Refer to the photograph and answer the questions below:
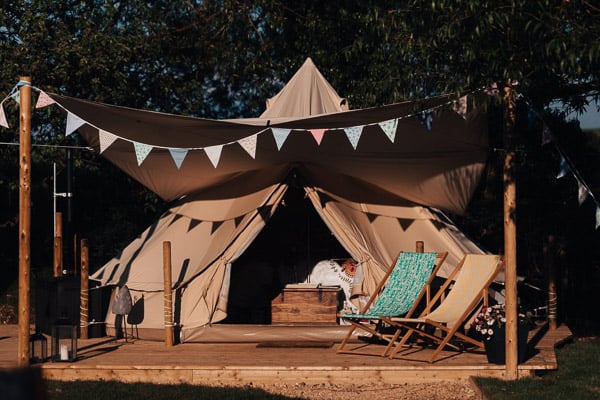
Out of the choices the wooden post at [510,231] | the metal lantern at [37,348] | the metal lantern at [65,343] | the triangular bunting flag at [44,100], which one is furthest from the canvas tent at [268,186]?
the metal lantern at [37,348]

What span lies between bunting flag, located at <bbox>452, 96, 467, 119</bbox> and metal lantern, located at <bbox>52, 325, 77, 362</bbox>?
323cm

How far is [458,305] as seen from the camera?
7.38 metres

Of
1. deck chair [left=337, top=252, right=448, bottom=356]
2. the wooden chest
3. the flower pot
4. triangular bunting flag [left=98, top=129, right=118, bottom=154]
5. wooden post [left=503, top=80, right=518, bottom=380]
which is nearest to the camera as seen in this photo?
wooden post [left=503, top=80, right=518, bottom=380]

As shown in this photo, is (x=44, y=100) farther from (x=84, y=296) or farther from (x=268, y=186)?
(x=268, y=186)

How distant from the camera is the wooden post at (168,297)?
7832mm

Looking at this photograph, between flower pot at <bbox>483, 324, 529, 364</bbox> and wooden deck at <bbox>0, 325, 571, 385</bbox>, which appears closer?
wooden deck at <bbox>0, 325, 571, 385</bbox>

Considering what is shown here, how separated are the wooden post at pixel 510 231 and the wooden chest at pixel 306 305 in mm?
2758

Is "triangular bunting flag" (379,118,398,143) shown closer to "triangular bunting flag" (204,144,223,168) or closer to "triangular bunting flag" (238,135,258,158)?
"triangular bunting flag" (238,135,258,158)

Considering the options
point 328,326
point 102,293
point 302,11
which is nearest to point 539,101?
point 328,326

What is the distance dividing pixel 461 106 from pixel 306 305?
3.12 m

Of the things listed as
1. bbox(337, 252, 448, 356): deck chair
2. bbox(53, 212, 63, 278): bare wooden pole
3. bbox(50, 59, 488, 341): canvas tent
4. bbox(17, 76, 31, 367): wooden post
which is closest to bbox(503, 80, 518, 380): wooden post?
bbox(50, 59, 488, 341): canvas tent

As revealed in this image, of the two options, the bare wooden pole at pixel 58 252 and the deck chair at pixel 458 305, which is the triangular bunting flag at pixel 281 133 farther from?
the bare wooden pole at pixel 58 252

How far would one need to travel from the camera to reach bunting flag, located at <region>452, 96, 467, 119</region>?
6.65 metres

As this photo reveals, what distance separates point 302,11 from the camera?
1399 cm
